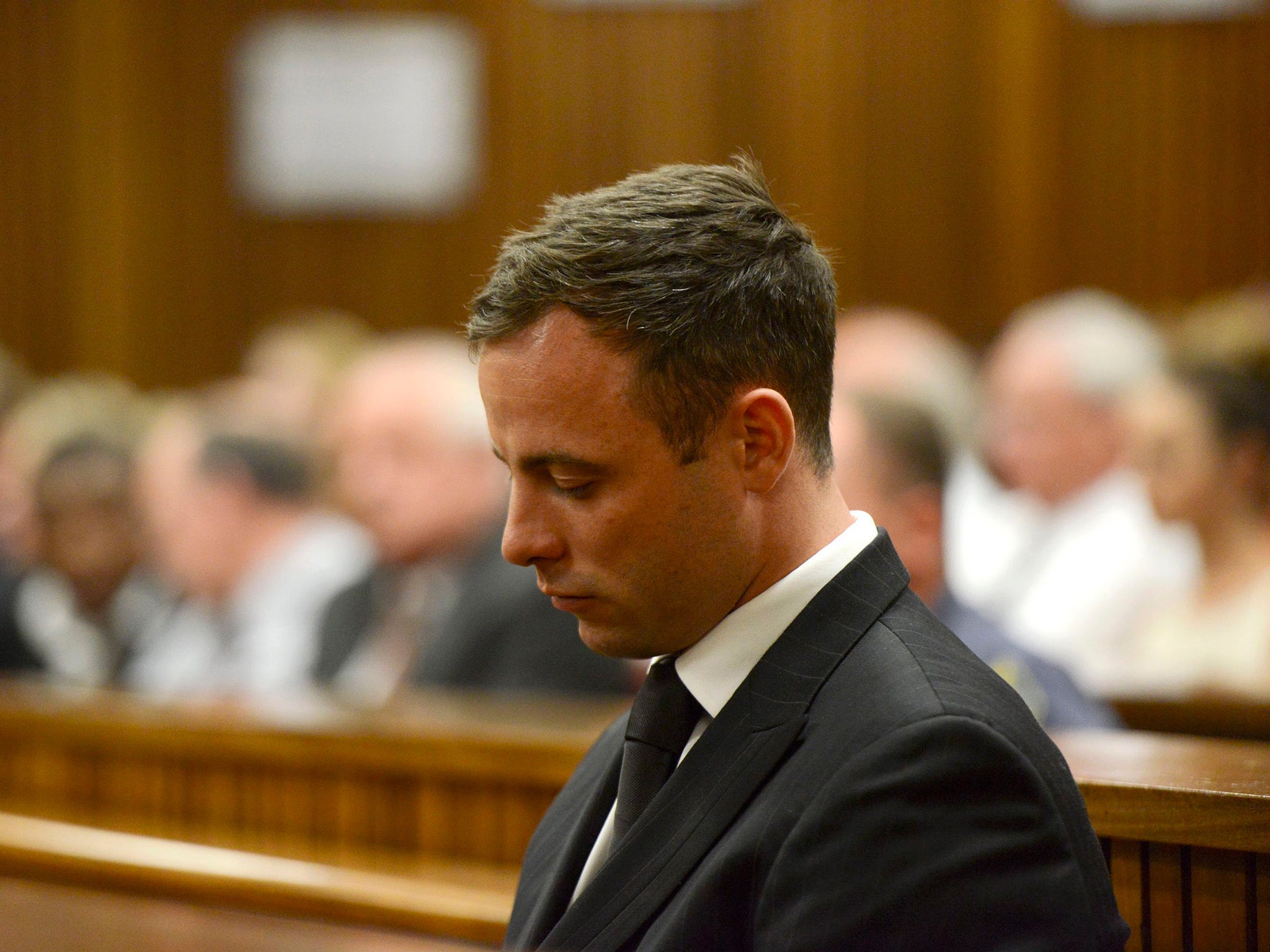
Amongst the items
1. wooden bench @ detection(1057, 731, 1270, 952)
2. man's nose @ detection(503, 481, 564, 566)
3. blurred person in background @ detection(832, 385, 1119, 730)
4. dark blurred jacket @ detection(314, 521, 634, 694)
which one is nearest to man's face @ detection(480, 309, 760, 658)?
man's nose @ detection(503, 481, 564, 566)

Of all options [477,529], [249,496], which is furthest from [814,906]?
[249,496]

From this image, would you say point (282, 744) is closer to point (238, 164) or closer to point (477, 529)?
point (477, 529)

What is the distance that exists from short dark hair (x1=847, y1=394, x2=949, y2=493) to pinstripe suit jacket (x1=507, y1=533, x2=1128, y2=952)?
768 mm

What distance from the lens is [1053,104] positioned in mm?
3678

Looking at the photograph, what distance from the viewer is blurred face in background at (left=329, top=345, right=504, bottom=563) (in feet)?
7.68

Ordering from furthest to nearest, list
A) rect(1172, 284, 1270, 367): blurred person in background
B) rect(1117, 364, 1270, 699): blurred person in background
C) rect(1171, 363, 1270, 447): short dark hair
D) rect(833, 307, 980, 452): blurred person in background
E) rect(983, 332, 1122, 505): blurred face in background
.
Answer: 1. rect(983, 332, 1122, 505): blurred face in background
2. rect(833, 307, 980, 452): blurred person in background
3. rect(1172, 284, 1270, 367): blurred person in background
4. rect(1171, 363, 1270, 447): short dark hair
5. rect(1117, 364, 1270, 699): blurred person in background

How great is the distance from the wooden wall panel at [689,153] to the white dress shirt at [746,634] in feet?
9.87

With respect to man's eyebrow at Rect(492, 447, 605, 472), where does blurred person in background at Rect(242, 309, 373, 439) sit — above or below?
below

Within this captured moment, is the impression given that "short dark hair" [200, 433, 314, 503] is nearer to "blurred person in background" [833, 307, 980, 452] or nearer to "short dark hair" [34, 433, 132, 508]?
"short dark hair" [34, 433, 132, 508]

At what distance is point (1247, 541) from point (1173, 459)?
163mm

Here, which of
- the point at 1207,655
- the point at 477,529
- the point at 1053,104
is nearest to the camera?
the point at 1207,655

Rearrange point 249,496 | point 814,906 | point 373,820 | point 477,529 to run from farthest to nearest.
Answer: point 249,496, point 477,529, point 373,820, point 814,906

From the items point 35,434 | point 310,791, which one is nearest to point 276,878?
point 310,791

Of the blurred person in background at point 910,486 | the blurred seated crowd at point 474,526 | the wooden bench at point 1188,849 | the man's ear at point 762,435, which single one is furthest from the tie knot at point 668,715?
the blurred seated crowd at point 474,526
